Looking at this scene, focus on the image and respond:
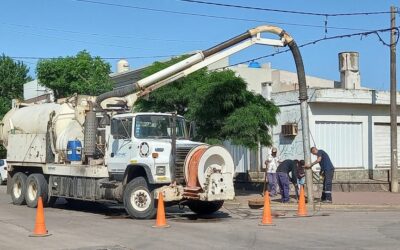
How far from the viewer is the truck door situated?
15.4 meters

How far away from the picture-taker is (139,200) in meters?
14.8

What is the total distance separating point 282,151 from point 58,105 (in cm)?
1020

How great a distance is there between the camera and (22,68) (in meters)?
50.0

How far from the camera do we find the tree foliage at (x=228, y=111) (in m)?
19.0

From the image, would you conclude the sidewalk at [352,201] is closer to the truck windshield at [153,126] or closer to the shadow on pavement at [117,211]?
the shadow on pavement at [117,211]

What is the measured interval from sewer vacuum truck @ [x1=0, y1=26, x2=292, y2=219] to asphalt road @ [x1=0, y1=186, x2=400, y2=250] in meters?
0.75

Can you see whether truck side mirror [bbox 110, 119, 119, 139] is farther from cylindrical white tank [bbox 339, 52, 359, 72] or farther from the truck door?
cylindrical white tank [bbox 339, 52, 359, 72]

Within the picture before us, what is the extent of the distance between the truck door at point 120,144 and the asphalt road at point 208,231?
4.55ft

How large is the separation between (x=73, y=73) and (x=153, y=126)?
1992 centimetres

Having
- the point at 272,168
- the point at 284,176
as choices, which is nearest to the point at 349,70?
the point at 272,168

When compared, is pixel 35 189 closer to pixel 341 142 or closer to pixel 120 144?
pixel 120 144

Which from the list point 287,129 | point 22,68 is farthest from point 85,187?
point 22,68

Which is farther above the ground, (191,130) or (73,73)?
(73,73)

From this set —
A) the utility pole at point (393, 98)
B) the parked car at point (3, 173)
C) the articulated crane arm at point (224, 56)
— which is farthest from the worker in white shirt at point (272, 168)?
the parked car at point (3, 173)
